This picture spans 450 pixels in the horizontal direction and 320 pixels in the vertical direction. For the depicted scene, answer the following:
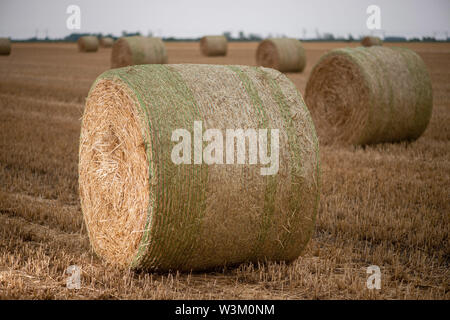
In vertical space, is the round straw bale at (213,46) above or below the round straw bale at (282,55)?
above

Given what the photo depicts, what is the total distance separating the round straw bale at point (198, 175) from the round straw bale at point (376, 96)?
5149 mm

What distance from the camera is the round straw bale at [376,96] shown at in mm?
9633

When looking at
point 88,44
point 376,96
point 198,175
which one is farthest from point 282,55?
point 88,44

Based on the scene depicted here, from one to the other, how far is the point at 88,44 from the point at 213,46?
998 centimetres

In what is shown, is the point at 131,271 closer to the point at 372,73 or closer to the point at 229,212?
the point at 229,212

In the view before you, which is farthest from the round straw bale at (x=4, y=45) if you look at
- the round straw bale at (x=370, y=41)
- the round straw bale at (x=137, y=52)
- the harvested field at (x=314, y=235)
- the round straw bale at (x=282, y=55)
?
the harvested field at (x=314, y=235)

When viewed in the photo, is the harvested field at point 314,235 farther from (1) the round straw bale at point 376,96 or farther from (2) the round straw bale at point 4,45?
(2) the round straw bale at point 4,45

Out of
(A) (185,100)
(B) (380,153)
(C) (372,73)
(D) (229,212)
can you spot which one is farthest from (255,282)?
(C) (372,73)

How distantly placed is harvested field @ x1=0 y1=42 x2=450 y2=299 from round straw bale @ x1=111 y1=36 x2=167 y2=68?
38.2 feet

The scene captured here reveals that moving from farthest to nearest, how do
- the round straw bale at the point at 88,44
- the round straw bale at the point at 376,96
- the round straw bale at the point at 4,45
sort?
the round straw bale at the point at 88,44 → the round straw bale at the point at 4,45 → the round straw bale at the point at 376,96

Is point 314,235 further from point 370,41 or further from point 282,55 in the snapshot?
point 370,41

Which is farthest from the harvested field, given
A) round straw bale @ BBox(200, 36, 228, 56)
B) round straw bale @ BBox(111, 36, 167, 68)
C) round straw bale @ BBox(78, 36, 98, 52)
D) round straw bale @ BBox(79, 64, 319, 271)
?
round straw bale @ BBox(78, 36, 98, 52)

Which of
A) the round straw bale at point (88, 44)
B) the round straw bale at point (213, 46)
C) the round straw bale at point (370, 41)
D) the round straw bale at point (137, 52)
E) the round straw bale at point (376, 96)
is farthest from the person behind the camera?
the round straw bale at point (88, 44)

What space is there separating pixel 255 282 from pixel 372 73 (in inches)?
251
